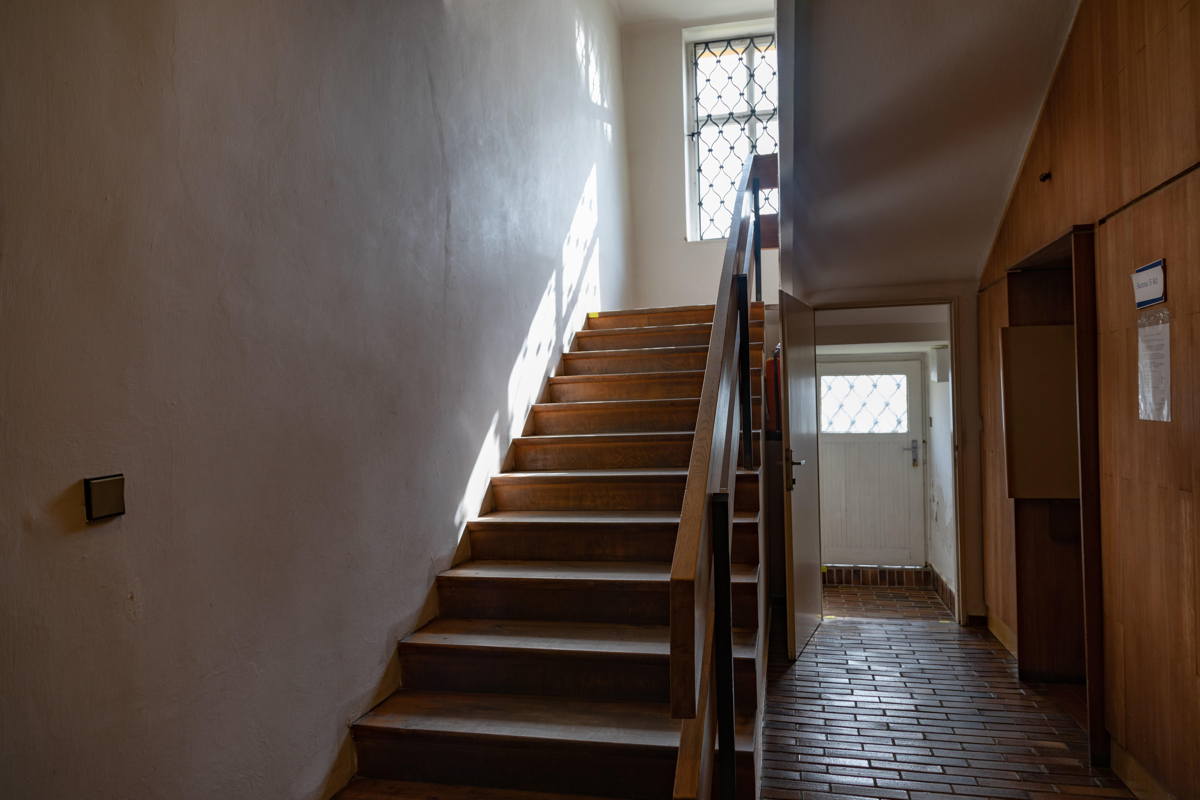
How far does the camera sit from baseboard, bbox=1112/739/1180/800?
248 cm

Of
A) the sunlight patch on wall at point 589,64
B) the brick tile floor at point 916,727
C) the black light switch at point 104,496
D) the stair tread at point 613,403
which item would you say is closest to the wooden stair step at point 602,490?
the stair tread at point 613,403

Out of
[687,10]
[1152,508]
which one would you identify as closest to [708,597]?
[1152,508]

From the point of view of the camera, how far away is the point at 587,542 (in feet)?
10.1

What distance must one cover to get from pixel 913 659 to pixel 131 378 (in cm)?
396

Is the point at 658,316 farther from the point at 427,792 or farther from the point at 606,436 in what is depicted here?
the point at 427,792

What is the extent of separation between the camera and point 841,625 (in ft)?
16.1

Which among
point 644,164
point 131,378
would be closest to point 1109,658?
point 131,378

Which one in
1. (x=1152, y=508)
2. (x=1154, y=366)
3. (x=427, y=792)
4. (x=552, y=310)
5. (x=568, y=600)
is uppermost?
(x=552, y=310)

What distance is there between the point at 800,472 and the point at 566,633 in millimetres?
2136

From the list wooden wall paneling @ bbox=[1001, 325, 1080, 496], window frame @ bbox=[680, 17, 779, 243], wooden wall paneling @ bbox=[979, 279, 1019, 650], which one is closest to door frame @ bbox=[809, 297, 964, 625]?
wooden wall paneling @ bbox=[979, 279, 1019, 650]

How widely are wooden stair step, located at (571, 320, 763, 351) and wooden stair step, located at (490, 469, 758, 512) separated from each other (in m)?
1.23

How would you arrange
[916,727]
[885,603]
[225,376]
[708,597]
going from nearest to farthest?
[708,597] → [225,376] → [916,727] → [885,603]

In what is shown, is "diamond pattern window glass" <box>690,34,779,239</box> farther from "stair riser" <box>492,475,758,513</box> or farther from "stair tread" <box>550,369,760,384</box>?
"stair riser" <box>492,475,758,513</box>

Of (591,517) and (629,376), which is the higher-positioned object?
(629,376)
